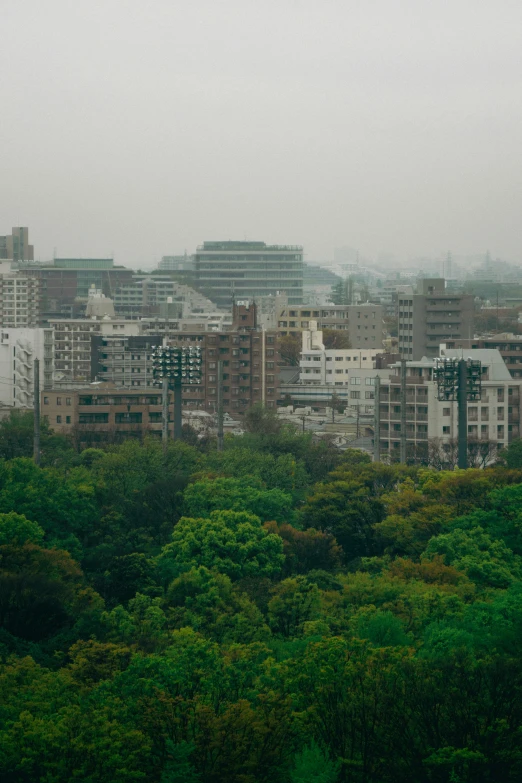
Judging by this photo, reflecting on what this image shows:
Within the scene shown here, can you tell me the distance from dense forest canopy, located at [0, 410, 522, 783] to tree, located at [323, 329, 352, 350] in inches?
1450

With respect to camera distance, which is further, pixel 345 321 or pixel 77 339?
pixel 345 321

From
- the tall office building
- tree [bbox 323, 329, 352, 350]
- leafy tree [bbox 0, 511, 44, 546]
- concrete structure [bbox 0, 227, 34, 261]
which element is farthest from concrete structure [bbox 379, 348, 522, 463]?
concrete structure [bbox 0, 227, 34, 261]

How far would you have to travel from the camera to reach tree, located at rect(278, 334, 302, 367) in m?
68.8

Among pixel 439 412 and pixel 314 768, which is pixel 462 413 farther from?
pixel 314 768

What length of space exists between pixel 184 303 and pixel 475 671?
261 ft

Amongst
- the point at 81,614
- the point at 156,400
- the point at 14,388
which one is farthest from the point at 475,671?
the point at 14,388

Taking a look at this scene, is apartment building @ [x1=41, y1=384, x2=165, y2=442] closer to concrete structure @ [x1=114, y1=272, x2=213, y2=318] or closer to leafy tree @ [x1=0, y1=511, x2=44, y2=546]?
leafy tree @ [x1=0, y1=511, x2=44, y2=546]

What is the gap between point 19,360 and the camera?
178 feet

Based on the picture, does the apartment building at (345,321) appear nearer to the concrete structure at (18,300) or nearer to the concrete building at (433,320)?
the concrete building at (433,320)

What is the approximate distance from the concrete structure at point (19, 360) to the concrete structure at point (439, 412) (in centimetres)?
1342

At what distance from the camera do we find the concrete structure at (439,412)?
43.5 meters

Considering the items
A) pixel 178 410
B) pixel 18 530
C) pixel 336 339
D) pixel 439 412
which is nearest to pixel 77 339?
pixel 336 339

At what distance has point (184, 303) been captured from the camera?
308 ft

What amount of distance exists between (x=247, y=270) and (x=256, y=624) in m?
95.8
